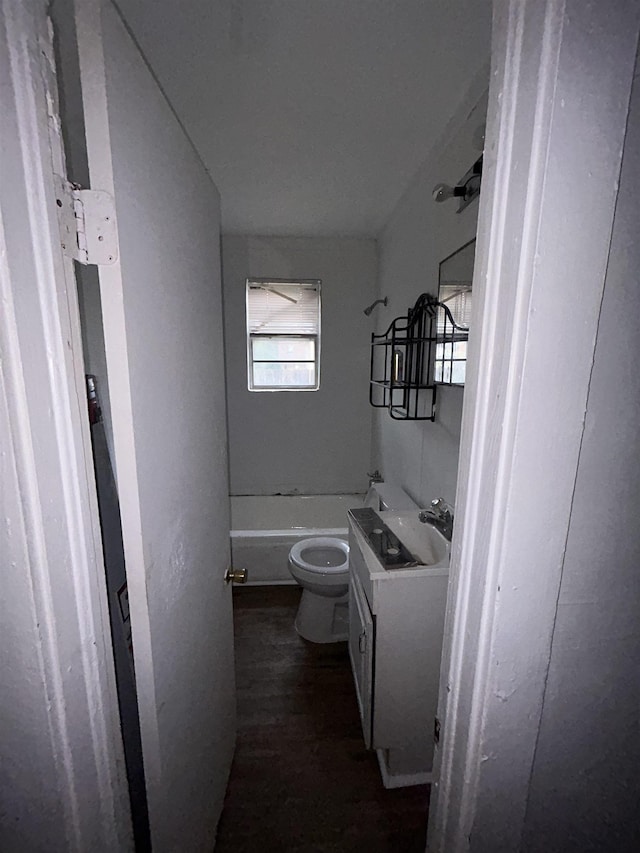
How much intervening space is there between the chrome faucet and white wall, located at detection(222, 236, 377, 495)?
1817 millimetres

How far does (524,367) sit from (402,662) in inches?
49.6

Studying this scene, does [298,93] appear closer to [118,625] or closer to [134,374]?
[134,374]

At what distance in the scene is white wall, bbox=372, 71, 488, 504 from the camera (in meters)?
1.49

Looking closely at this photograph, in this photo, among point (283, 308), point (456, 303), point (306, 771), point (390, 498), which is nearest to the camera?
point (306, 771)

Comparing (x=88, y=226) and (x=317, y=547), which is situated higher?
(x=88, y=226)

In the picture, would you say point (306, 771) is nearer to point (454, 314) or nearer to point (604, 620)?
point (604, 620)

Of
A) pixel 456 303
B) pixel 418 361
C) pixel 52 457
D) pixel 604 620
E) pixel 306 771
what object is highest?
pixel 456 303

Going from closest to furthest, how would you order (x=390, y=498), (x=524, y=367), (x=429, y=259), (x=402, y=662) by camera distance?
1. (x=524, y=367)
2. (x=402, y=662)
3. (x=429, y=259)
4. (x=390, y=498)

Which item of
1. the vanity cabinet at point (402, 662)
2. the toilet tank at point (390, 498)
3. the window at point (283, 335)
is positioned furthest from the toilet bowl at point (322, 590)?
the window at point (283, 335)

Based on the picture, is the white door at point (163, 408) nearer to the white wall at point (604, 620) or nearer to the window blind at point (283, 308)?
the white wall at point (604, 620)

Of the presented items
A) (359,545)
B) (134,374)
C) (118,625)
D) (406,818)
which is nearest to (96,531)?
(134,374)

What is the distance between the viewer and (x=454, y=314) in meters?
1.61

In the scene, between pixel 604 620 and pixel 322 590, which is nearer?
pixel 604 620

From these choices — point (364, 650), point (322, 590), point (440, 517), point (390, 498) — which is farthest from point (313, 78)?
point (322, 590)
